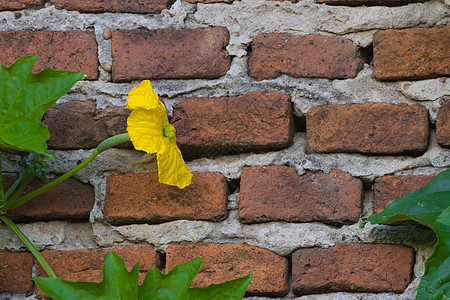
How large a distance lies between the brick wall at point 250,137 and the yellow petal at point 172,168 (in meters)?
0.06

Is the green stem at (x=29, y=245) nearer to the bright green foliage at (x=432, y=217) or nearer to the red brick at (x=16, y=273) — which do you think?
the red brick at (x=16, y=273)

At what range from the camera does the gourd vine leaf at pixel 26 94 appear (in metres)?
0.69

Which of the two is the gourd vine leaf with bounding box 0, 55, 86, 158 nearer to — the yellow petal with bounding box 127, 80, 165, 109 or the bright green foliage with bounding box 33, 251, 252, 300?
the yellow petal with bounding box 127, 80, 165, 109

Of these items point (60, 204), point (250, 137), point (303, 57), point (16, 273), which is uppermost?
point (303, 57)

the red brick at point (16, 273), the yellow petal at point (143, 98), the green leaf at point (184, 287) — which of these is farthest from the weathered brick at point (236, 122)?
the red brick at point (16, 273)

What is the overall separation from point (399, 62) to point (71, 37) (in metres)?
0.56

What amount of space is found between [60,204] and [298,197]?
403 mm

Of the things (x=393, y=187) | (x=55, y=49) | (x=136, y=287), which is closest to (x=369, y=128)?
(x=393, y=187)

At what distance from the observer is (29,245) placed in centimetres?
75

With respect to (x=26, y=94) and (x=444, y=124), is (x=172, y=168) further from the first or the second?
(x=444, y=124)

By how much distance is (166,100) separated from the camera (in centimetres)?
82

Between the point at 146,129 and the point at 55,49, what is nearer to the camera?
the point at 146,129

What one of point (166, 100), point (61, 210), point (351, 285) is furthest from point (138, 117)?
point (351, 285)

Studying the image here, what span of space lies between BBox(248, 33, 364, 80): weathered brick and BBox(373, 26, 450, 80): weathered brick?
0.04m
